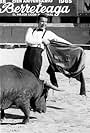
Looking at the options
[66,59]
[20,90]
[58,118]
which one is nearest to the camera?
[20,90]

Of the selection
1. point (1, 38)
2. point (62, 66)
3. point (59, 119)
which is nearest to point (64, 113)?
point (59, 119)

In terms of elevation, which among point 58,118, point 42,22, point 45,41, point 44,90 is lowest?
point 58,118

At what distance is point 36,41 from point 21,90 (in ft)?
3.50

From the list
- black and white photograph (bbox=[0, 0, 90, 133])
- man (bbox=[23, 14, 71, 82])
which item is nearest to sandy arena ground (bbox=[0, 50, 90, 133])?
black and white photograph (bbox=[0, 0, 90, 133])

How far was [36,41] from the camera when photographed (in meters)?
6.10

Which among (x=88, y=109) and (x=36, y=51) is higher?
(x=36, y=51)

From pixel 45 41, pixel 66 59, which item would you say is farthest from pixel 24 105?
pixel 66 59

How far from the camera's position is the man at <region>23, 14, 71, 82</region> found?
238 inches

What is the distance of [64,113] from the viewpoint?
613 centimetres

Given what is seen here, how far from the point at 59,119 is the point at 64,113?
398 millimetres

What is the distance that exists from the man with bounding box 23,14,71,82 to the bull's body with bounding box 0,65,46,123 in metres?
0.73

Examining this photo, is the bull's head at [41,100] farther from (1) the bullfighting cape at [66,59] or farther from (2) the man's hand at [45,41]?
(1) the bullfighting cape at [66,59]

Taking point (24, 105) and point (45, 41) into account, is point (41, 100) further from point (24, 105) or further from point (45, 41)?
point (45, 41)

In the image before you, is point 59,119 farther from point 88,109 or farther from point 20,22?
point 20,22
